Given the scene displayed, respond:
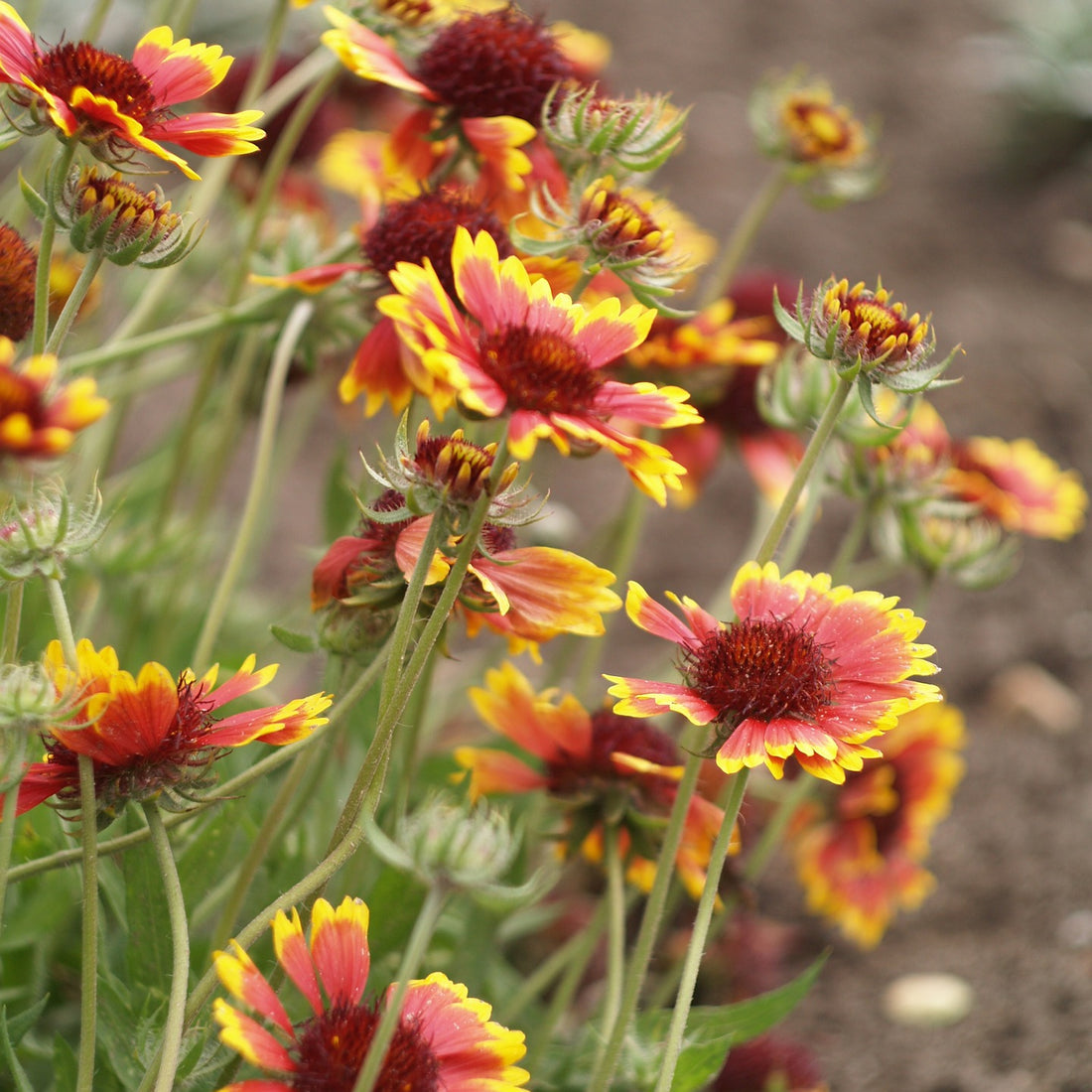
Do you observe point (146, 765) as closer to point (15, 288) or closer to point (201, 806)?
point (201, 806)

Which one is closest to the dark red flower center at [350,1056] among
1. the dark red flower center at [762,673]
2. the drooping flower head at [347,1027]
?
the drooping flower head at [347,1027]

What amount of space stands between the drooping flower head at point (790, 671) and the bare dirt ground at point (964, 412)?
699mm

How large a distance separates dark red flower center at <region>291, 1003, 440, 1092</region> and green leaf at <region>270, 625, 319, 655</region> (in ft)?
0.67

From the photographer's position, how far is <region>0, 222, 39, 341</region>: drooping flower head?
28.3 inches

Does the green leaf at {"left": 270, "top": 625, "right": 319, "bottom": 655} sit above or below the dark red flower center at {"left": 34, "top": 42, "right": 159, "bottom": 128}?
below

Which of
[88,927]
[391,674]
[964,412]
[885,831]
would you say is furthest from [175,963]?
[964,412]

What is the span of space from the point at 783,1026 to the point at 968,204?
2.25 m

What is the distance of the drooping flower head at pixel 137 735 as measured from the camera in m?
0.58

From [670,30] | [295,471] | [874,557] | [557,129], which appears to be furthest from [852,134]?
[670,30]

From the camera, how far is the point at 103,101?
61cm

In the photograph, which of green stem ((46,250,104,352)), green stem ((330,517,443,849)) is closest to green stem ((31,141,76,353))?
green stem ((46,250,104,352))

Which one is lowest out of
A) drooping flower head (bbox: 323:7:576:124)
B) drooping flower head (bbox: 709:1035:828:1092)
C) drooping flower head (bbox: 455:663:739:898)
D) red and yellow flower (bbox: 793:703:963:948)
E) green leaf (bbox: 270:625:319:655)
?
drooping flower head (bbox: 709:1035:828:1092)

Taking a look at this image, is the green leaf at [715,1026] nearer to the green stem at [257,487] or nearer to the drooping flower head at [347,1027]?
the drooping flower head at [347,1027]

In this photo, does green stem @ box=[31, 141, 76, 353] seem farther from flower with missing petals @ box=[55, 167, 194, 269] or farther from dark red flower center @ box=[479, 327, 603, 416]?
dark red flower center @ box=[479, 327, 603, 416]
